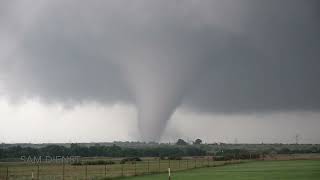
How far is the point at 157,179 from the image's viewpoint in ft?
145

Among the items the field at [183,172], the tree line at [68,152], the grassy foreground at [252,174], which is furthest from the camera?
the tree line at [68,152]

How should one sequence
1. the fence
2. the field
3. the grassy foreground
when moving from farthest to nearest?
the fence → the field → the grassy foreground

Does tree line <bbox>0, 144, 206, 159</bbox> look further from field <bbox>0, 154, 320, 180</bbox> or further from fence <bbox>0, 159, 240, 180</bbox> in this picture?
field <bbox>0, 154, 320, 180</bbox>

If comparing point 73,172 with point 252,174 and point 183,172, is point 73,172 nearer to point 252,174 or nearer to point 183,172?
point 183,172

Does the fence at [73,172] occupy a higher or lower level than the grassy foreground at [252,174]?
lower

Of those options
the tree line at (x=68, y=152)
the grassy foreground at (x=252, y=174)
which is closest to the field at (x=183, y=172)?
the grassy foreground at (x=252, y=174)

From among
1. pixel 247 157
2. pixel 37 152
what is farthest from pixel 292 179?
pixel 37 152

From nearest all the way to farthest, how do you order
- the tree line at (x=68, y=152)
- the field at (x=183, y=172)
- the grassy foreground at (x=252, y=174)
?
the grassy foreground at (x=252, y=174) < the field at (x=183, y=172) < the tree line at (x=68, y=152)

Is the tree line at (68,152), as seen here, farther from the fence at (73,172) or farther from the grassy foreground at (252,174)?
the grassy foreground at (252,174)

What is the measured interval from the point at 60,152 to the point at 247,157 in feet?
203

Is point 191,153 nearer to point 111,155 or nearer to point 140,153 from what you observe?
point 140,153

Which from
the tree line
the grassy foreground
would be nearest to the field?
the grassy foreground

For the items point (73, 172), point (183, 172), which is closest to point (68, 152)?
point (73, 172)

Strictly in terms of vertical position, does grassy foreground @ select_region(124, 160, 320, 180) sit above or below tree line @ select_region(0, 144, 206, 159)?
above
